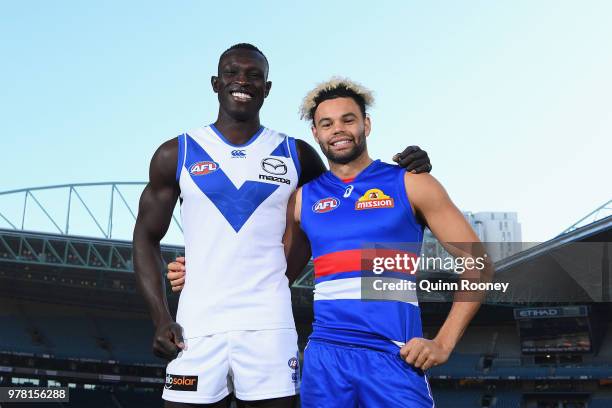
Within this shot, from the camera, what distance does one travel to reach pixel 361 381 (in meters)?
3.33

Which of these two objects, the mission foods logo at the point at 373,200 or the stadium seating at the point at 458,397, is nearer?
the mission foods logo at the point at 373,200

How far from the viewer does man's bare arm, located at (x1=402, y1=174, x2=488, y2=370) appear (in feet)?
10.6

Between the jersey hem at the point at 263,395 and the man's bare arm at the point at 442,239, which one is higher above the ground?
the man's bare arm at the point at 442,239

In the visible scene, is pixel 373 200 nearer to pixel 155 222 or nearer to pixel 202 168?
pixel 202 168

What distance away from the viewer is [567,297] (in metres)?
31.4

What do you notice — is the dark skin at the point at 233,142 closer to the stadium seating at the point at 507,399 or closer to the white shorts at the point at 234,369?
the white shorts at the point at 234,369

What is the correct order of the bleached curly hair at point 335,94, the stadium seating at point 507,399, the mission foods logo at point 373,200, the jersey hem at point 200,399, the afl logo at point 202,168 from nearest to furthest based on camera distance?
1. the jersey hem at point 200,399
2. the mission foods logo at point 373,200
3. the afl logo at point 202,168
4. the bleached curly hair at point 335,94
5. the stadium seating at point 507,399

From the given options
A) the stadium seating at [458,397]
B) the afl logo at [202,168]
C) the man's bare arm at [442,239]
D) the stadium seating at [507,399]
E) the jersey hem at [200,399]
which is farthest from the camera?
the stadium seating at [458,397]

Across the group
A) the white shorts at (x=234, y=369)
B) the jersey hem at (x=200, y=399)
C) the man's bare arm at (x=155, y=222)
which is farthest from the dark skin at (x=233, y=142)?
the jersey hem at (x=200, y=399)

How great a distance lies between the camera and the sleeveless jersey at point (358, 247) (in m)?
3.46

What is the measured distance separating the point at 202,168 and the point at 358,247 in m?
1.00

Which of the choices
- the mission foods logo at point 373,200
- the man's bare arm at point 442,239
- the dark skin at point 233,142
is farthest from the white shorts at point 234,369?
the mission foods logo at point 373,200

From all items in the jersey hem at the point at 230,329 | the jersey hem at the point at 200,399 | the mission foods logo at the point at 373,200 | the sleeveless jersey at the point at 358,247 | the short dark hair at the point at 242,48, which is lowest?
the jersey hem at the point at 200,399

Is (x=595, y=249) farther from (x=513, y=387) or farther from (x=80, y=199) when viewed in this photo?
(x=80, y=199)
